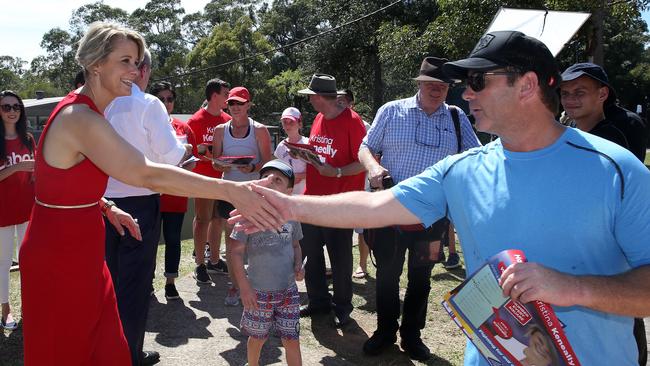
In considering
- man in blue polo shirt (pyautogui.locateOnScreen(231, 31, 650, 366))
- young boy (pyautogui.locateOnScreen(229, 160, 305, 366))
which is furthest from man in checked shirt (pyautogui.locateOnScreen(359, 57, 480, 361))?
man in blue polo shirt (pyautogui.locateOnScreen(231, 31, 650, 366))

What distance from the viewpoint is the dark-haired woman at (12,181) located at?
5.35 m

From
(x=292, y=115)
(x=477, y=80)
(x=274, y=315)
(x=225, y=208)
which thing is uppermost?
(x=477, y=80)

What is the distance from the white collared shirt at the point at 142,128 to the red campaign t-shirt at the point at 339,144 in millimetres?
1897

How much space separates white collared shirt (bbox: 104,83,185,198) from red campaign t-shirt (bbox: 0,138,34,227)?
2.14 meters

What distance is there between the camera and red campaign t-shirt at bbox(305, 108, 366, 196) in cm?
552

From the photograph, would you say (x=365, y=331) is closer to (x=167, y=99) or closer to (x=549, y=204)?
(x=167, y=99)

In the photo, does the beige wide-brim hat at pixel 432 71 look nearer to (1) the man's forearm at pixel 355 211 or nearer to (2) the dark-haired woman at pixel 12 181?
(1) the man's forearm at pixel 355 211

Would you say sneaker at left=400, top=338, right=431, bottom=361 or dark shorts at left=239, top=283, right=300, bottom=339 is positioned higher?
dark shorts at left=239, top=283, right=300, bottom=339

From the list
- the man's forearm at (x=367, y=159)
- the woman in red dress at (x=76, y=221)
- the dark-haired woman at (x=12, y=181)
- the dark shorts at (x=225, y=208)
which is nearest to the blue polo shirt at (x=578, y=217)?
the woman in red dress at (x=76, y=221)

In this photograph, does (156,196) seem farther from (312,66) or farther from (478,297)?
(312,66)

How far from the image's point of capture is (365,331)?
17.6ft

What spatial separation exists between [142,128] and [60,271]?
4.68 ft

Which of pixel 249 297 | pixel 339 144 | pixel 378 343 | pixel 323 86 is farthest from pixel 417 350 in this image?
pixel 323 86

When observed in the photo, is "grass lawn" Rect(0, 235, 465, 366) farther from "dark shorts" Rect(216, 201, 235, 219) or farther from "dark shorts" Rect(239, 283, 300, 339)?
"dark shorts" Rect(216, 201, 235, 219)
